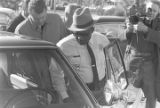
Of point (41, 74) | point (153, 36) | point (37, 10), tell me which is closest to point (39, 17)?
point (37, 10)

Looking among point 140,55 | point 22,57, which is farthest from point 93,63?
point 140,55

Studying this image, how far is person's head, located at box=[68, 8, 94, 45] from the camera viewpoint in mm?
4672

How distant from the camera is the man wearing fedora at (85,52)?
4684mm

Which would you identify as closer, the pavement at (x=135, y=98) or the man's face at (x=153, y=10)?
the man's face at (x=153, y=10)

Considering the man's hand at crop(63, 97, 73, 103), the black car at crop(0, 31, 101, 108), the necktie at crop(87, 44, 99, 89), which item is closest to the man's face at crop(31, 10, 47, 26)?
the necktie at crop(87, 44, 99, 89)

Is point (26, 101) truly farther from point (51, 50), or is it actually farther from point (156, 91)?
point (156, 91)

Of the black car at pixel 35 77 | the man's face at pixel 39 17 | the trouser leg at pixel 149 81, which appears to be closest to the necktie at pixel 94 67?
the man's face at pixel 39 17

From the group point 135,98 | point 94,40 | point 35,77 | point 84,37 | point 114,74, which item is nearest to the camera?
point 35,77

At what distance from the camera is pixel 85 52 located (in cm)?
473

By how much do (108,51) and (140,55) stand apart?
1.35 m

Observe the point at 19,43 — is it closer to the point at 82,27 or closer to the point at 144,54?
the point at 82,27

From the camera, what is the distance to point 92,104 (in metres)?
3.47

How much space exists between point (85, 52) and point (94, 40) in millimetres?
202

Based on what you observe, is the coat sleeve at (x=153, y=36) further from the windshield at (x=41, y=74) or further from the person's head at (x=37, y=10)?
the windshield at (x=41, y=74)
